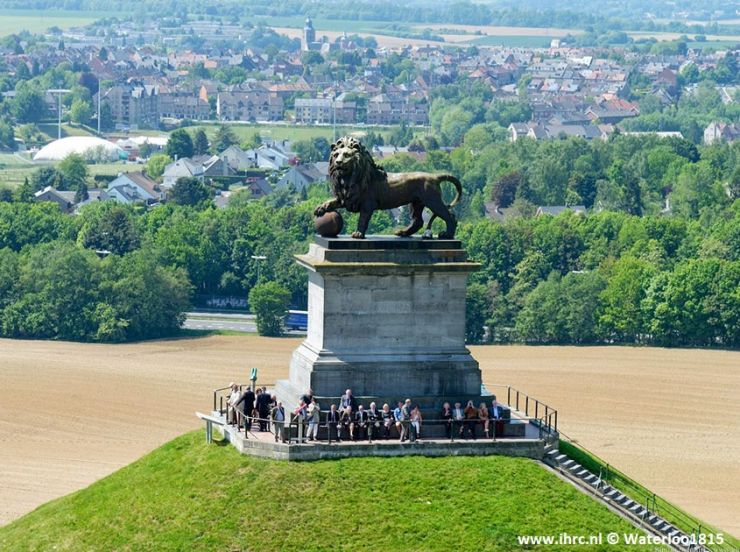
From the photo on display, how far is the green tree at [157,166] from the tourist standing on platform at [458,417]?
149238mm

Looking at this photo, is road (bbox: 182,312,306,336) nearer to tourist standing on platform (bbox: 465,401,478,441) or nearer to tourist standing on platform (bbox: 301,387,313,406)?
tourist standing on platform (bbox: 465,401,478,441)

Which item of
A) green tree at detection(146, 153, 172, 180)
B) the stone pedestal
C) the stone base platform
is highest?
the stone pedestal

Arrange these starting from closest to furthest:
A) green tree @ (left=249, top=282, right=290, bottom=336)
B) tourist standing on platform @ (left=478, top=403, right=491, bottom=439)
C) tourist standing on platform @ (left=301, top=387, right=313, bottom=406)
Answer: tourist standing on platform @ (left=301, top=387, right=313, bottom=406) → tourist standing on platform @ (left=478, top=403, right=491, bottom=439) → green tree @ (left=249, top=282, right=290, bottom=336)

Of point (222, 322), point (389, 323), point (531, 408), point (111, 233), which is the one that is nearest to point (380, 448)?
point (389, 323)

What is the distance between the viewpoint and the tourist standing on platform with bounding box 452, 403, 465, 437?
4306 centimetres

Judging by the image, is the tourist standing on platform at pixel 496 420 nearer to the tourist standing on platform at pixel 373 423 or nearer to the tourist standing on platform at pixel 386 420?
the tourist standing on platform at pixel 386 420

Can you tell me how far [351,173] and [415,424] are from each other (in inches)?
213

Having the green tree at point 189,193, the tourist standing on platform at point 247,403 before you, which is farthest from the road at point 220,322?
the tourist standing on platform at point 247,403

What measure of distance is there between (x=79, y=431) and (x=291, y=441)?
1404 inches

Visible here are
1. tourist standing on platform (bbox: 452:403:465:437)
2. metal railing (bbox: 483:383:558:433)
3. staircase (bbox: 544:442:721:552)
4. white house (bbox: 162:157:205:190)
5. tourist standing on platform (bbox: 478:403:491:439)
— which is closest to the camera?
staircase (bbox: 544:442:721:552)

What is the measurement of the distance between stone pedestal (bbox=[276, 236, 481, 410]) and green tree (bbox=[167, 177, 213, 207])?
4621 inches

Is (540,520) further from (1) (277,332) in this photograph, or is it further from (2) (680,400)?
(1) (277,332)

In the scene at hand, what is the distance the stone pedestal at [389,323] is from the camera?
43.5m

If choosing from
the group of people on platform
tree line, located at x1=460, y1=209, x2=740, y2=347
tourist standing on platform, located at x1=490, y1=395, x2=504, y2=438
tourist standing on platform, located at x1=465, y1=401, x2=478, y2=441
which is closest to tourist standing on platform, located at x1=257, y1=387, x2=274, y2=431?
the group of people on platform
